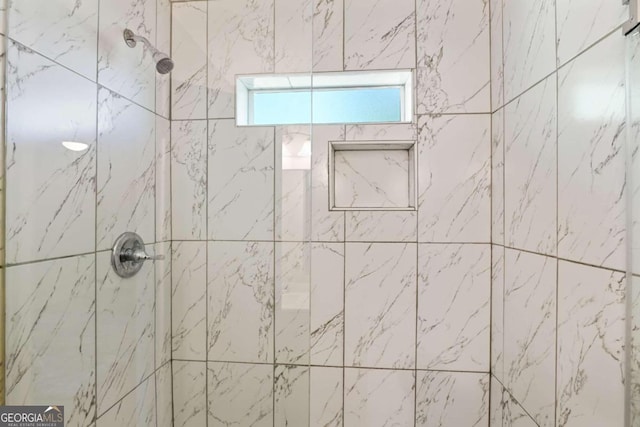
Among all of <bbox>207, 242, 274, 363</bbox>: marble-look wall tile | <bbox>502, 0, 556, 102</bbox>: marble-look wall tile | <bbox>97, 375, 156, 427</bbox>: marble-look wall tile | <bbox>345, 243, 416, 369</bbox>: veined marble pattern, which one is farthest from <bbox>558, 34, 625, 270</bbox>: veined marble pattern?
<bbox>97, 375, 156, 427</bbox>: marble-look wall tile

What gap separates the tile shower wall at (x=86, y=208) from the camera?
748 millimetres

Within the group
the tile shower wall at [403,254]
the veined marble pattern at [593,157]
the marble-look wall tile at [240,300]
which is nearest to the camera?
the veined marble pattern at [593,157]

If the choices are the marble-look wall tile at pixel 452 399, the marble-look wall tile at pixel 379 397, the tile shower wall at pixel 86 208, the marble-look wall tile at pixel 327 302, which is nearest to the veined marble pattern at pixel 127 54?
the tile shower wall at pixel 86 208

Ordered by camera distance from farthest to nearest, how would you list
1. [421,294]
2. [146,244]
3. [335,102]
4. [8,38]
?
[335,102], [421,294], [146,244], [8,38]

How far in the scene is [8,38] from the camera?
0.71 meters

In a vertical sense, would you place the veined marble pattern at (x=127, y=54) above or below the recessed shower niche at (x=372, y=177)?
above

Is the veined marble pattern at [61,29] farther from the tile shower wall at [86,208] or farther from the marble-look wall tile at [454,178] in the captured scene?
the marble-look wall tile at [454,178]

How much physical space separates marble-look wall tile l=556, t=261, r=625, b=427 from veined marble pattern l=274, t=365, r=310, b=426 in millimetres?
788

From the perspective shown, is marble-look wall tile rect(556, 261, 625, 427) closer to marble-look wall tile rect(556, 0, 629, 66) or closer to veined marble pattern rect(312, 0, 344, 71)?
marble-look wall tile rect(556, 0, 629, 66)

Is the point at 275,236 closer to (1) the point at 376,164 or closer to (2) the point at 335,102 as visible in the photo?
(1) the point at 376,164

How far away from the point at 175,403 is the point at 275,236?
65 centimetres

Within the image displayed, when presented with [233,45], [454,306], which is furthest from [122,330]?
[454,306]

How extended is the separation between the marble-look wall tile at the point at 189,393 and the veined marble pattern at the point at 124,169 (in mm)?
445

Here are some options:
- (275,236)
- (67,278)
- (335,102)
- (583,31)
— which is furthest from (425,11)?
(67,278)
